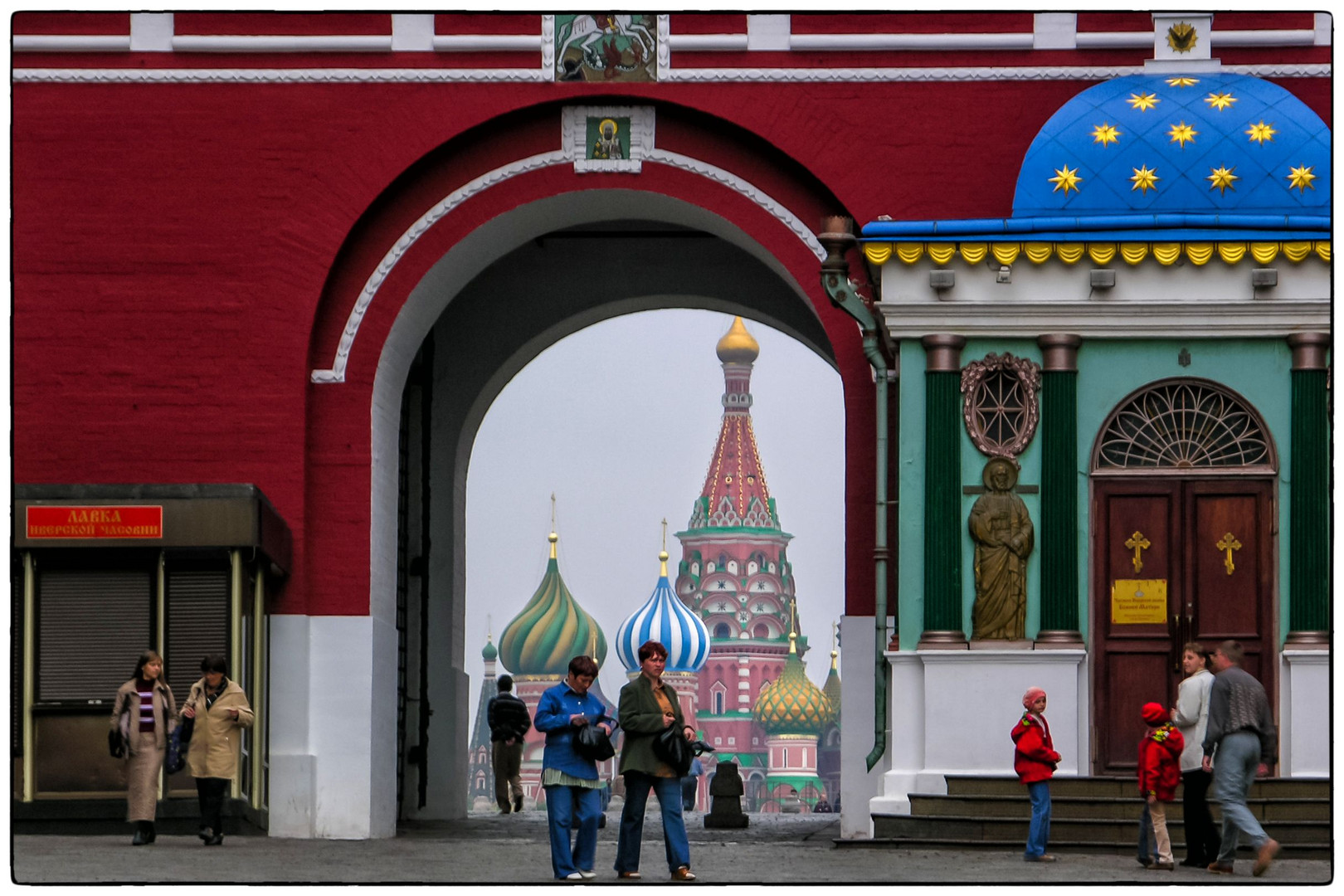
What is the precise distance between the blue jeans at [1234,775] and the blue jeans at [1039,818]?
1403 millimetres

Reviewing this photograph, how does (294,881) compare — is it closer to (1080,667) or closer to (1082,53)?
(1080,667)

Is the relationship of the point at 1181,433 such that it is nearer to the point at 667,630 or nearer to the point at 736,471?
the point at 667,630

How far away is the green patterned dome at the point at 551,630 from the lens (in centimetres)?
13725

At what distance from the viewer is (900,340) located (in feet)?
69.5

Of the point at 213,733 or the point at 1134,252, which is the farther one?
the point at 1134,252

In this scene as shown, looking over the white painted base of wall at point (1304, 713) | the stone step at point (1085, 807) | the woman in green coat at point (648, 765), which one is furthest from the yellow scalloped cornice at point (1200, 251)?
the woman in green coat at point (648, 765)

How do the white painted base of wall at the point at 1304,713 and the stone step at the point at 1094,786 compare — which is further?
the white painted base of wall at the point at 1304,713

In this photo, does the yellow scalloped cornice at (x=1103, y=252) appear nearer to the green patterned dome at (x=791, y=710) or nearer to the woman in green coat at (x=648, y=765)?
the woman in green coat at (x=648, y=765)

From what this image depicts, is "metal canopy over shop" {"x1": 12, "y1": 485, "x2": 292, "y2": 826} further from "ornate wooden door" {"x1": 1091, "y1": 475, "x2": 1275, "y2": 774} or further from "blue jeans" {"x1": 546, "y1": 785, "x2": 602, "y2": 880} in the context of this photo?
"ornate wooden door" {"x1": 1091, "y1": 475, "x2": 1275, "y2": 774}

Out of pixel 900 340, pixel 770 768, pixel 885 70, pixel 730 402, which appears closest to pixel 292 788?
pixel 900 340

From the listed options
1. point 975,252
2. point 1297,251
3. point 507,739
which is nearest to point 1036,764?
point 975,252

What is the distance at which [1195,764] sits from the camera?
17.9 metres

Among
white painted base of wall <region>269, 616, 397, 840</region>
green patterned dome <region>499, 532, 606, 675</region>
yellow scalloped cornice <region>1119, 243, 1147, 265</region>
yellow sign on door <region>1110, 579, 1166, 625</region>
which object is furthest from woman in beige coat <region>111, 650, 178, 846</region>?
green patterned dome <region>499, 532, 606, 675</region>

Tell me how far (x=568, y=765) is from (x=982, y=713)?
5257mm
